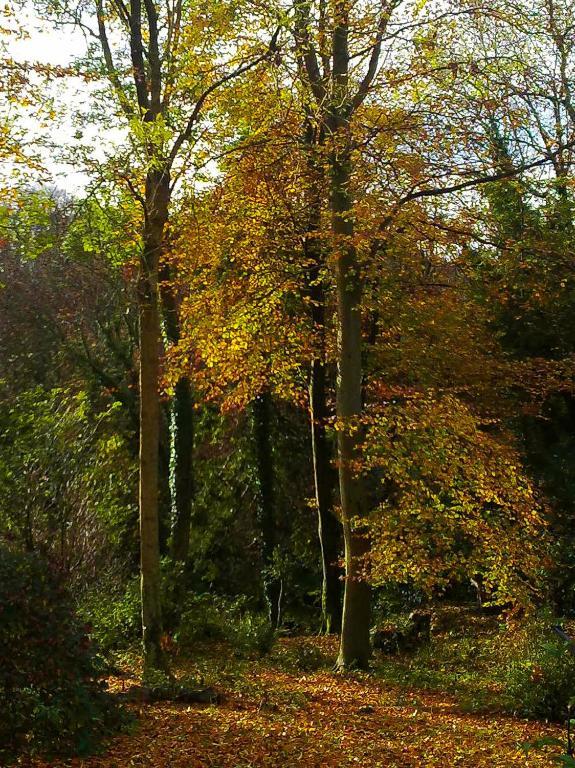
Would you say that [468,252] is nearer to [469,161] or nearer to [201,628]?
[469,161]

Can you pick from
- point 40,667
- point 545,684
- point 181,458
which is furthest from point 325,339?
point 40,667

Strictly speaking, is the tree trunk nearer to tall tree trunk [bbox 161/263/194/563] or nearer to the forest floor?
tall tree trunk [bbox 161/263/194/563]

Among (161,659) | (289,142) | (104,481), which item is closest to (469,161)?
(289,142)

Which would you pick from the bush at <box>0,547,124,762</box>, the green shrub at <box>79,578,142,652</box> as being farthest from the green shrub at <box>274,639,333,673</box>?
the bush at <box>0,547,124,762</box>

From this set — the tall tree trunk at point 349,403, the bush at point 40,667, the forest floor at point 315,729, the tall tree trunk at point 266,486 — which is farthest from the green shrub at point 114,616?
the bush at point 40,667

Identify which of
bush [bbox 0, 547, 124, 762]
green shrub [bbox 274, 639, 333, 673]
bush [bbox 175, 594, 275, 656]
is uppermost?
bush [bbox 0, 547, 124, 762]

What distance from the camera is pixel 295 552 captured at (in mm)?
Answer: 17500

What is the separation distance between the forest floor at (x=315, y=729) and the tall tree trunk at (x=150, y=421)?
91 cm

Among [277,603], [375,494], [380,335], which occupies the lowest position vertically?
[277,603]

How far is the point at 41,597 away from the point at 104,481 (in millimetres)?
9472

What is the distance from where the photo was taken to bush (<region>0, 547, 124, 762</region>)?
5.60m

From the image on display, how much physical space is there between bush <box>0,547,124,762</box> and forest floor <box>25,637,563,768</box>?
0.19m

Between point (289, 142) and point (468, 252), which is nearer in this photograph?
point (289, 142)

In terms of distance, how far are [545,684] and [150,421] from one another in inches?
209
